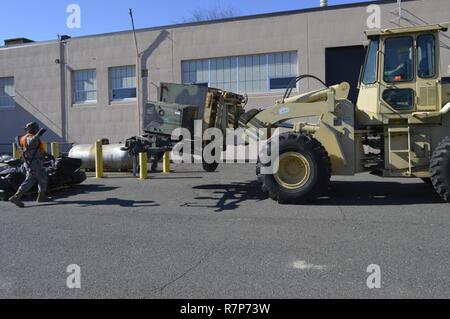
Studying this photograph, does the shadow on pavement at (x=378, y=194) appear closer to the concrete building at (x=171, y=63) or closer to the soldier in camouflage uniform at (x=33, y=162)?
the soldier in camouflage uniform at (x=33, y=162)

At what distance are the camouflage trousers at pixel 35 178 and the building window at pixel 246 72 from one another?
11.8 m

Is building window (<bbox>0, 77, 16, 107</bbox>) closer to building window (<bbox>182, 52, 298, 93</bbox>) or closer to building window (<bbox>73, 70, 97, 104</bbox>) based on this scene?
building window (<bbox>73, 70, 97, 104</bbox>)

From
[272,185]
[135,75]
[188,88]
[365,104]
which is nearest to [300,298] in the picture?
[272,185]

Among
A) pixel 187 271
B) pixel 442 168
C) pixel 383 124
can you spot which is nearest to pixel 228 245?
pixel 187 271

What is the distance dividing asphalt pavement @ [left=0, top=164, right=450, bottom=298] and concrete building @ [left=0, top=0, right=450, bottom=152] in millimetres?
9858

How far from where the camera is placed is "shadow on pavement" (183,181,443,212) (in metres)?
9.27

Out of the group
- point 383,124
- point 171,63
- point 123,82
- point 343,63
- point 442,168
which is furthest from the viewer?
point 123,82

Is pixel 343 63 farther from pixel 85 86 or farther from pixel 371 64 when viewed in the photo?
pixel 85 86

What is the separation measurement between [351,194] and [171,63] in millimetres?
13642

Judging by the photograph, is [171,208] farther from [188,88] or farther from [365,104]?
[365,104]

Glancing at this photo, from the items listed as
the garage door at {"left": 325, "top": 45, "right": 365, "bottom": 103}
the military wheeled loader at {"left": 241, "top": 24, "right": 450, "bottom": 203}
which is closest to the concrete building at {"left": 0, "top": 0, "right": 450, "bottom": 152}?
the garage door at {"left": 325, "top": 45, "right": 365, "bottom": 103}

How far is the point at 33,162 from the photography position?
33.4 ft

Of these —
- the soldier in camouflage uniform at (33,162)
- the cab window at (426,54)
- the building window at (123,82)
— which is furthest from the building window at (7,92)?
the cab window at (426,54)

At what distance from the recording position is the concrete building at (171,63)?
62.8 feet
